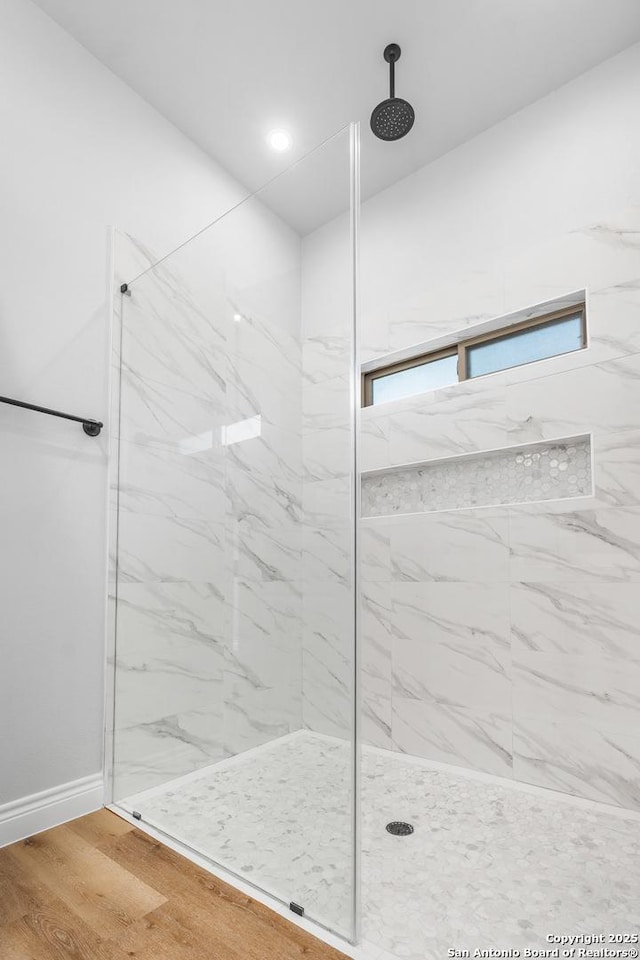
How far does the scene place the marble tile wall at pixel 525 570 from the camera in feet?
6.58

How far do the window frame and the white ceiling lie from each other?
0.93 meters

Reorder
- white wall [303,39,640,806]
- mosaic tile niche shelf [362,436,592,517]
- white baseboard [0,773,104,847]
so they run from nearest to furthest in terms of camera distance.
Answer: white baseboard [0,773,104,847] < white wall [303,39,640,806] < mosaic tile niche shelf [362,436,592,517]

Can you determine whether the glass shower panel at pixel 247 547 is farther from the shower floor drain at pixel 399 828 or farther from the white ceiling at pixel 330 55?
the white ceiling at pixel 330 55

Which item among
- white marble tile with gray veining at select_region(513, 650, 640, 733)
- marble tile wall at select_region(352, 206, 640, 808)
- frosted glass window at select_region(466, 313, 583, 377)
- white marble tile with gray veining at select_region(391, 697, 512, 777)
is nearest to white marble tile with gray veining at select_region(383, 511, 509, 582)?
marble tile wall at select_region(352, 206, 640, 808)

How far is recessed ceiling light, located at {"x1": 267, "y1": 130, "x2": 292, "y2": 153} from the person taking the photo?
2.51m

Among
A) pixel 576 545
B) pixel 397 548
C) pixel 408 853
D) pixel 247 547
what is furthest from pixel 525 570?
pixel 247 547

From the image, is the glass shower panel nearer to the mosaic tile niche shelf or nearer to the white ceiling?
the white ceiling

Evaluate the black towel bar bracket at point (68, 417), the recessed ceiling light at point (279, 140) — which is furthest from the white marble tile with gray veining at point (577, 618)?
the recessed ceiling light at point (279, 140)

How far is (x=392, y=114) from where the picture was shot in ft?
7.40

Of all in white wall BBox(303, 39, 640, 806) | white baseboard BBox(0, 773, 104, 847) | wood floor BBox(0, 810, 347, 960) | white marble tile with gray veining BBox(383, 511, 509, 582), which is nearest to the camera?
wood floor BBox(0, 810, 347, 960)

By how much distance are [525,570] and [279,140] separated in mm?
2174

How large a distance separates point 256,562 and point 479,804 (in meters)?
1.27

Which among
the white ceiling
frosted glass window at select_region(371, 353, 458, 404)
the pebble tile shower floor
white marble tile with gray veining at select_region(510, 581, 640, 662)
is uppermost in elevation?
the white ceiling

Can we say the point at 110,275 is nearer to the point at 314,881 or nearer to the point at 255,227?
the point at 255,227
